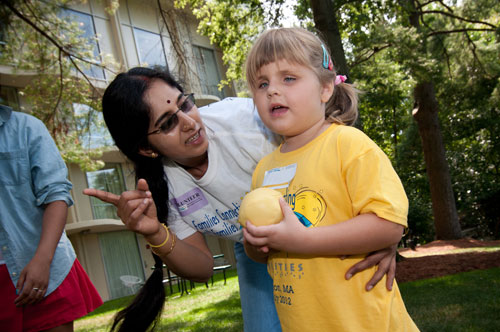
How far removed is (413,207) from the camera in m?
19.0

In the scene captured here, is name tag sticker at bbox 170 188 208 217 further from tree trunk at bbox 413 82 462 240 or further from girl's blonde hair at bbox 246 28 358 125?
tree trunk at bbox 413 82 462 240

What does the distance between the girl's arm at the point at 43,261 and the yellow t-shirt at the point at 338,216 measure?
139 cm

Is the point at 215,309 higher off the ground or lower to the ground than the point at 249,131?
lower

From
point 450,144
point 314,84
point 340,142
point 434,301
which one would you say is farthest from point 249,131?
point 450,144

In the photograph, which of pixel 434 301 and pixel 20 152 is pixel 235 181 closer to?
pixel 20 152

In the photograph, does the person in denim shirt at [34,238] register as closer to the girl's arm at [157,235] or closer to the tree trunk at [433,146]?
the girl's arm at [157,235]

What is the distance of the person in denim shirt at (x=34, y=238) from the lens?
8.28 ft

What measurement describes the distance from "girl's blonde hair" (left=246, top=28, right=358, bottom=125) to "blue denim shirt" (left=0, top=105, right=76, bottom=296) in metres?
1.40

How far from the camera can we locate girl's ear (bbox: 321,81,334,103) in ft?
6.94

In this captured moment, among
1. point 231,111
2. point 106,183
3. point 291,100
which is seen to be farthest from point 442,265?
point 106,183

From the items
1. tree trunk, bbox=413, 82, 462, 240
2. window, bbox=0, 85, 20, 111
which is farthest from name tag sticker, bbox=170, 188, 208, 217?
window, bbox=0, 85, 20, 111

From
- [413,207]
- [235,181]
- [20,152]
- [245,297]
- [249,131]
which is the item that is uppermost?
[20,152]

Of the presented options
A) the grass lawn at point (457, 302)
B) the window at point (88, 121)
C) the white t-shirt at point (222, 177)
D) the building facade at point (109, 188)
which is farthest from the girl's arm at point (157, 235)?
the building facade at point (109, 188)

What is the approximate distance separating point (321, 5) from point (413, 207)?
13.7 m
